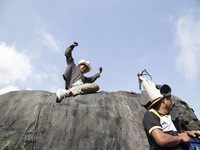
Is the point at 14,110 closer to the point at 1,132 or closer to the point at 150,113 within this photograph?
the point at 1,132

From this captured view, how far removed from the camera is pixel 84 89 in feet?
11.9

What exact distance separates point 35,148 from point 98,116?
1.20 meters

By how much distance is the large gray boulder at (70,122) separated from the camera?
270 centimetres

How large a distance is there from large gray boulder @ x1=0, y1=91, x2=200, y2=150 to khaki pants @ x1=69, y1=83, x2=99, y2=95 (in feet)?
0.42

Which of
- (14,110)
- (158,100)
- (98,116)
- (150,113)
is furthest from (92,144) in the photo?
(14,110)

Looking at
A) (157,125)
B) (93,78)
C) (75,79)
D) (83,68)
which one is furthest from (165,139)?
(93,78)

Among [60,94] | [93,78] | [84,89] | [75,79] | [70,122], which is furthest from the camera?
[93,78]

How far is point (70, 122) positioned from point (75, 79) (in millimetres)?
1675

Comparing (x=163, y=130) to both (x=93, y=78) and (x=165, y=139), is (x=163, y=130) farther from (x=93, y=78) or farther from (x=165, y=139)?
(x=93, y=78)

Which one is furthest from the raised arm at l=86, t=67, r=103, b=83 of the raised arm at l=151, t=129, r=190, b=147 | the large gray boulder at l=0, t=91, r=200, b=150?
the raised arm at l=151, t=129, r=190, b=147

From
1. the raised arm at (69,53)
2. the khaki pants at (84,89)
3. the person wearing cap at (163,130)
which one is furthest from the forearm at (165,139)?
the raised arm at (69,53)

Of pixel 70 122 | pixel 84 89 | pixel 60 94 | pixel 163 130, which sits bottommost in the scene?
pixel 163 130

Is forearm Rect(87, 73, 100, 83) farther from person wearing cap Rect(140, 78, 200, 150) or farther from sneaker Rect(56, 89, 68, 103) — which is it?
person wearing cap Rect(140, 78, 200, 150)

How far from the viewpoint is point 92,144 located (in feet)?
9.06
